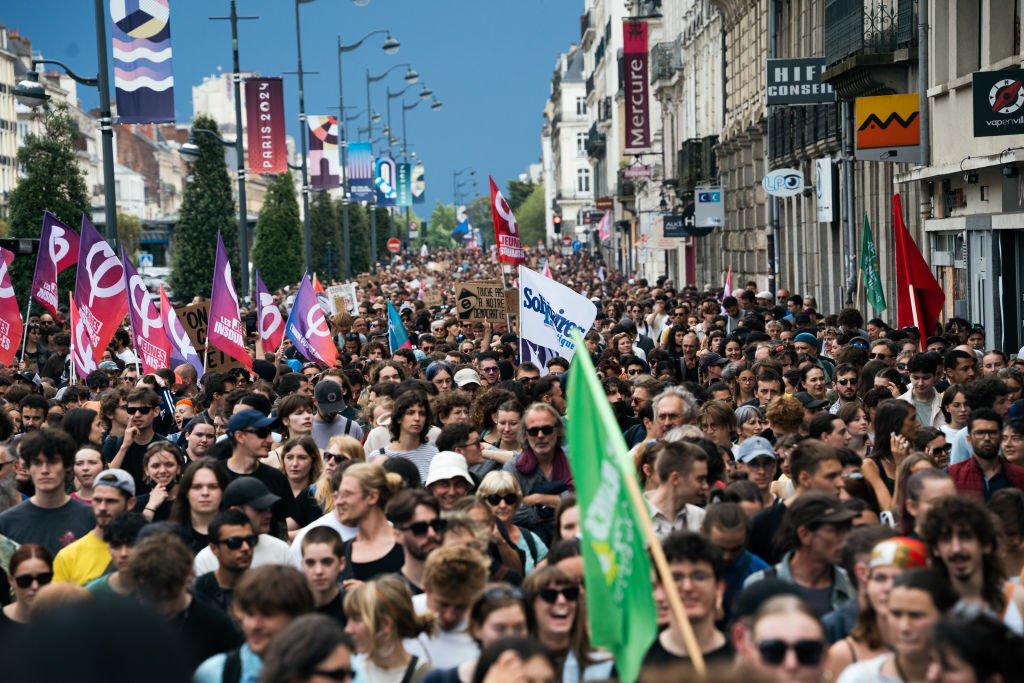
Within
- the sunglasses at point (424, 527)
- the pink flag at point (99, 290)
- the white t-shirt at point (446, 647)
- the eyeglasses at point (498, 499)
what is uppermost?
the pink flag at point (99, 290)

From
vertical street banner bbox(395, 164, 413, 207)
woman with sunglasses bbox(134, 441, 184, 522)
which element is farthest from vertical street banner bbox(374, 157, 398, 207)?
woman with sunglasses bbox(134, 441, 184, 522)

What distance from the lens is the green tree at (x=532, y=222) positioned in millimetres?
170875

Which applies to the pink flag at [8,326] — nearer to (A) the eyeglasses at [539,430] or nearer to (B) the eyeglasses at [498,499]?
(A) the eyeglasses at [539,430]

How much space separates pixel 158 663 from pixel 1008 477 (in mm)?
6373

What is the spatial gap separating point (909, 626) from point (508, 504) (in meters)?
3.30

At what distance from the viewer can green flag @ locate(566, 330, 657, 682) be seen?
15.9 feet

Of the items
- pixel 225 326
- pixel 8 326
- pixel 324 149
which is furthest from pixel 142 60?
pixel 324 149

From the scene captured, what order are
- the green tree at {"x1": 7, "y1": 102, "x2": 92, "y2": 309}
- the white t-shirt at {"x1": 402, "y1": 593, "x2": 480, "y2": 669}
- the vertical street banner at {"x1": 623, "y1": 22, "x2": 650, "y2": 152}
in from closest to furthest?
the white t-shirt at {"x1": 402, "y1": 593, "x2": 480, "y2": 669} < the green tree at {"x1": 7, "y1": 102, "x2": 92, "y2": 309} < the vertical street banner at {"x1": 623, "y1": 22, "x2": 650, "y2": 152}

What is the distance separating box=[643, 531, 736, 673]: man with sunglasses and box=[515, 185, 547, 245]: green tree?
16034cm

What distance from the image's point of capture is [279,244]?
212ft

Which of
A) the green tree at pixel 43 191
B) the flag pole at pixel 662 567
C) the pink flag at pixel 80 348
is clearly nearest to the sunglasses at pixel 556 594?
the flag pole at pixel 662 567

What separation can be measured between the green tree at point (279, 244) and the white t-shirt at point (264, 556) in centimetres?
5657

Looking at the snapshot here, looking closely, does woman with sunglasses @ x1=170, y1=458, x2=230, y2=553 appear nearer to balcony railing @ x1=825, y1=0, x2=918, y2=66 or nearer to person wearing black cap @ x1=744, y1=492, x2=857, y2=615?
person wearing black cap @ x1=744, y1=492, x2=857, y2=615

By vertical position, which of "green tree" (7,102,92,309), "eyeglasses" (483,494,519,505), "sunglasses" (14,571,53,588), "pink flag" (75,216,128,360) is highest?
"green tree" (7,102,92,309)
